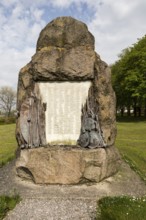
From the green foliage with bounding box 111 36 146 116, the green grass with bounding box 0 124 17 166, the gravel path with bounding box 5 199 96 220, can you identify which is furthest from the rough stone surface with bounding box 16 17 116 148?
the green foliage with bounding box 111 36 146 116

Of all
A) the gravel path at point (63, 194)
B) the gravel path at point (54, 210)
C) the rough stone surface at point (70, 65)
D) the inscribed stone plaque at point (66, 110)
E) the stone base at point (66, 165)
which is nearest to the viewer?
the gravel path at point (54, 210)

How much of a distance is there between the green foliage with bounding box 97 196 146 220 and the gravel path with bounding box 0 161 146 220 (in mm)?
350

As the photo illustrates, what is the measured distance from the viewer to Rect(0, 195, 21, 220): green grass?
758 cm

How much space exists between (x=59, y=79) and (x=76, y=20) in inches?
86.7

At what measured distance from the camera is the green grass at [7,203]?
7.58m

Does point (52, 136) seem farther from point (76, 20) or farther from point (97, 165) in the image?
point (76, 20)

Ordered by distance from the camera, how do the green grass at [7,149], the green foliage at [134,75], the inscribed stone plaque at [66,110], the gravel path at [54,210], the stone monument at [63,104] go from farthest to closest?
the green foliage at [134,75] < the green grass at [7,149] < the inscribed stone plaque at [66,110] < the stone monument at [63,104] < the gravel path at [54,210]

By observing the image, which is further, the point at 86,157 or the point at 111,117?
the point at 111,117

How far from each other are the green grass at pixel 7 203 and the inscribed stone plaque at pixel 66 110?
2.52 metres

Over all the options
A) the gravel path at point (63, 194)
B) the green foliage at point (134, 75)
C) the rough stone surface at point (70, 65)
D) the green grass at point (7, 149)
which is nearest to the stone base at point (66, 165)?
the gravel path at point (63, 194)

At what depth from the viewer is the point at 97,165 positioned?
9828 mm

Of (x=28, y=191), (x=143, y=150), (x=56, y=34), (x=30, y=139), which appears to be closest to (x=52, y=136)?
(x=30, y=139)

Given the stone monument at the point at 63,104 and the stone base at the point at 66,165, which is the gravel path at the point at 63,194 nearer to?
the stone base at the point at 66,165

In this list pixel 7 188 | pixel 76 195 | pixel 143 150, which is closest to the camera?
pixel 76 195
